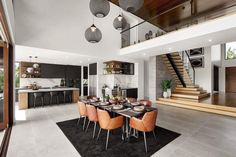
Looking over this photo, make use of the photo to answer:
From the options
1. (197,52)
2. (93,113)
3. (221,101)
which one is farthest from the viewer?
(197,52)

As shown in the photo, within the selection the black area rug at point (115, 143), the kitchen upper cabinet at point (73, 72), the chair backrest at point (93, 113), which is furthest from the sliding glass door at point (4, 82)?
the kitchen upper cabinet at point (73, 72)

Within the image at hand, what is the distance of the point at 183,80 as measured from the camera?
27.8ft

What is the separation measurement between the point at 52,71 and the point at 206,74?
36.5 ft

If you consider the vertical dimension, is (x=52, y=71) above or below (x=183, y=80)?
above

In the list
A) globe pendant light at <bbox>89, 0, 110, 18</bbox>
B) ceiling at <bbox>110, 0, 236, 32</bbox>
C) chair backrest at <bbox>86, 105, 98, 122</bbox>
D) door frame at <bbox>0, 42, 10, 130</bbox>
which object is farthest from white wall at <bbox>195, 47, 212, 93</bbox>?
door frame at <bbox>0, 42, 10, 130</bbox>

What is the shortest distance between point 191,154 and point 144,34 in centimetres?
667

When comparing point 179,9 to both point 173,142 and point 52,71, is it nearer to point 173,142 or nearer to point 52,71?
point 173,142

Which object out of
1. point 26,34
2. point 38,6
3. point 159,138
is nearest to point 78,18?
point 38,6

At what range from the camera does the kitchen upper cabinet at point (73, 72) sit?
942 cm

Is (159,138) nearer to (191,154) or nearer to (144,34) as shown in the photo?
(191,154)

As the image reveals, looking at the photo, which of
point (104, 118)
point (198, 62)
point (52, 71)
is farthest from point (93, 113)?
point (198, 62)

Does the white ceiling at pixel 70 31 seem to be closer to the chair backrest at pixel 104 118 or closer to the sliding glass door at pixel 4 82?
the sliding glass door at pixel 4 82

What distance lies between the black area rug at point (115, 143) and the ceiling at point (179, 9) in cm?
422

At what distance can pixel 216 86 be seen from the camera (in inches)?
446
